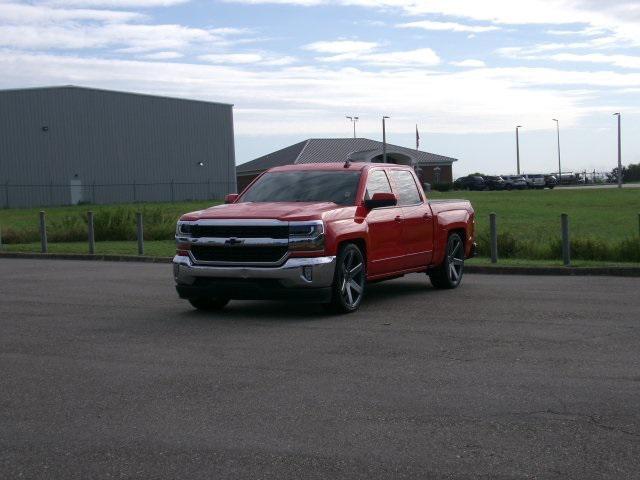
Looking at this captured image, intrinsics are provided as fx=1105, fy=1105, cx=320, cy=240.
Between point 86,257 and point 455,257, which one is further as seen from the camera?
point 86,257

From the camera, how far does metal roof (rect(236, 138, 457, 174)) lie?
10288 centimetres

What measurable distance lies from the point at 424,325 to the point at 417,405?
416cm

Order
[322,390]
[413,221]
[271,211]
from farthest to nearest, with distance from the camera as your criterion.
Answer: [413,221] → [271,211] → [322,390]

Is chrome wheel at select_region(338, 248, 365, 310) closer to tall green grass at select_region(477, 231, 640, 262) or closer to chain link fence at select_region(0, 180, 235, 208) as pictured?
tall green grass at select_region(477, 231, 640, 262)

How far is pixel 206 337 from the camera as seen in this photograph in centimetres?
1096

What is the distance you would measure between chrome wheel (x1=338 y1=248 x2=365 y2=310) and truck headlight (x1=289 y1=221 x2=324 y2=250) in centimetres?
56

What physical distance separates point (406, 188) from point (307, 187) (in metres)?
1.74

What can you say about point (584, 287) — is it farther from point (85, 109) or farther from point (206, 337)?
point (85, 109)

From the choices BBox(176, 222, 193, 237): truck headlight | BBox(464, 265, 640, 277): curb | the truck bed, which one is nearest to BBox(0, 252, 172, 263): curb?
BBox(464, 265, 640, 277): curb

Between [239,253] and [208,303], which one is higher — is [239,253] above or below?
above

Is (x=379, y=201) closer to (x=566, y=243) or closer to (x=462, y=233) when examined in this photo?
(x=462, y=233)

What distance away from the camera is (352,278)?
12.9 m

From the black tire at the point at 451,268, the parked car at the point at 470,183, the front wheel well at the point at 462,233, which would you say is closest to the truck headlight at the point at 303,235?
the black tire at the point at 451,268

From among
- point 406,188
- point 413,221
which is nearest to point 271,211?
point 413,221
